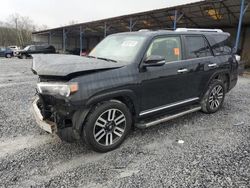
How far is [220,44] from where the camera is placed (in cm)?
491

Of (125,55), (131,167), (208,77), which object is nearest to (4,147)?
(131,167)

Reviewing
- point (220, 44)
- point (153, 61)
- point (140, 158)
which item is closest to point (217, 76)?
point (220, 44)

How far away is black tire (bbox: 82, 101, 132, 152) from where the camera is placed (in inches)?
116

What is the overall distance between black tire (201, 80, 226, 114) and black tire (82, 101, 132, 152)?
218 centimetres

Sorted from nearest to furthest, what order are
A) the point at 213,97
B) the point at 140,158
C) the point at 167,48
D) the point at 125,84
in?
the point at 140,158 → the point at 125,84 → the point at 167,48 → the point at 213,97

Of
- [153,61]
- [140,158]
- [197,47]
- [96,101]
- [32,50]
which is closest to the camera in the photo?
[96,101]

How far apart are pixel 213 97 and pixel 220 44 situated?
48.7 inches

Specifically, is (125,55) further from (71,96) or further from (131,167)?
(131,167)

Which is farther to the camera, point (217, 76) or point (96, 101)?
point (217, 76)

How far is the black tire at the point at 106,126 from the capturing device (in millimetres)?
2955

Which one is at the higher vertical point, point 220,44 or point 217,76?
point 220,44

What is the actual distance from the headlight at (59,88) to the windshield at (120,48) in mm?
1061

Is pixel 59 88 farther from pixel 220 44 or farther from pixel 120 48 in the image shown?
pixel 220 44

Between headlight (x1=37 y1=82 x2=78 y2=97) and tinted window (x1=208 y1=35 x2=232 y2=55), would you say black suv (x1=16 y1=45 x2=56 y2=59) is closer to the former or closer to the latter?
tinted window (x1=208 y1=35 x2=232 y2=55)
